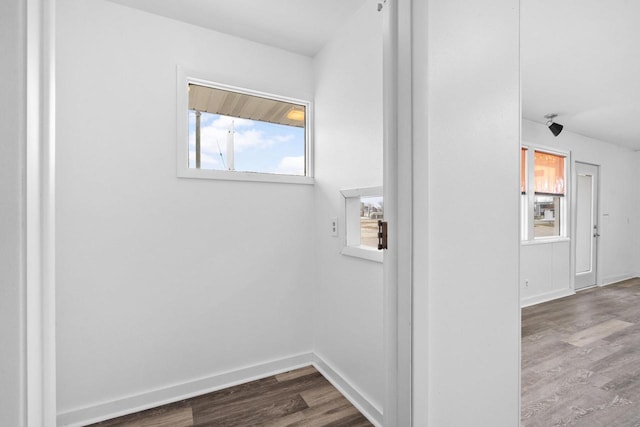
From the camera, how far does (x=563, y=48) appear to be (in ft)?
7.93

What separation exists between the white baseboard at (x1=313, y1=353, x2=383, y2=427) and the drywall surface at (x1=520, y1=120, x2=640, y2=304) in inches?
132

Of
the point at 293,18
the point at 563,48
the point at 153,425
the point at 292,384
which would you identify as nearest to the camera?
the point at 153,425

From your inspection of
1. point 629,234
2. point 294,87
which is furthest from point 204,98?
point 629,234

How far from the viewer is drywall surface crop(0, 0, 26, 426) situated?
1.52ft

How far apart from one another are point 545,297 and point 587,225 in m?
2.05

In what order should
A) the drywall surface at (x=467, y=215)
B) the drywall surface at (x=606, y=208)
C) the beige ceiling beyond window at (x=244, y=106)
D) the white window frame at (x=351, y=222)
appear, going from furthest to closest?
the drywall surface at (x=606, y=208) < the beige ceiling beyond window at (x=244, y=106) < the white window frame at (x=351, y=222) < the drywall surface at (x=467, y=215)

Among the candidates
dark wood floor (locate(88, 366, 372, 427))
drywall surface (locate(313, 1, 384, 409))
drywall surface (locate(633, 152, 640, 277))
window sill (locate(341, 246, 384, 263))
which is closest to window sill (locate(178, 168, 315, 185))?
drywall surface (locate(313, 1, 384, 409))

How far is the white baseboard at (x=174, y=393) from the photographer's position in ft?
5.91

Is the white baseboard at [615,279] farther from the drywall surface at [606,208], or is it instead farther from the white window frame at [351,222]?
the white window frame at [351,222]

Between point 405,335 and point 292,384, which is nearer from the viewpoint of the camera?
point 405,335

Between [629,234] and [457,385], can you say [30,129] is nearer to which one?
[457,385]

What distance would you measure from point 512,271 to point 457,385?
45 cm

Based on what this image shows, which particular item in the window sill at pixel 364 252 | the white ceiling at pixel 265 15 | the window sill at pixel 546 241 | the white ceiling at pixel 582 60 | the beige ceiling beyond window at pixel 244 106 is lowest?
the window sill at pixel 546 241

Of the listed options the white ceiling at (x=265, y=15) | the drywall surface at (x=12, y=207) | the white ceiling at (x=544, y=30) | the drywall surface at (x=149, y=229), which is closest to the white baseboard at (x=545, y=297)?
the white ceiling at (x=544, y=30)
